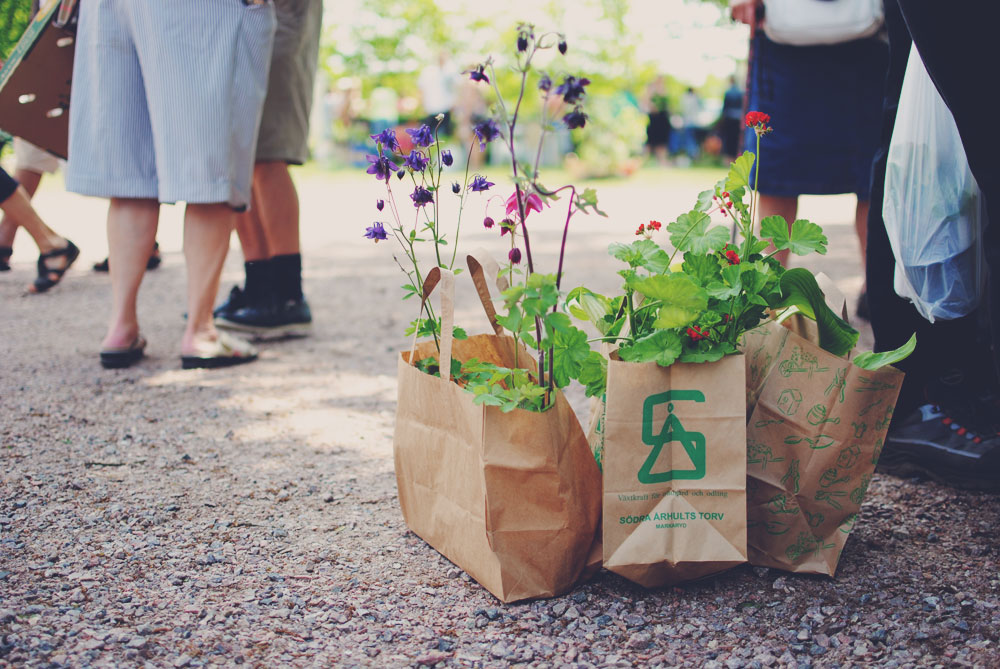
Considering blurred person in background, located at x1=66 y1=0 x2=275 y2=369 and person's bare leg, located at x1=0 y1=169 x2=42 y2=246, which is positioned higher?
blurred person in background, located at x1=66 y1=0 x2=275 y2=369

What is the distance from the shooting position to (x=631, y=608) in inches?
58.1

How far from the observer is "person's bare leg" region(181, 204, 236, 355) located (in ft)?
8.95

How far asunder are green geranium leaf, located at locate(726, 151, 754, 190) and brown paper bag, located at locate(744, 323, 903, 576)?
254mm

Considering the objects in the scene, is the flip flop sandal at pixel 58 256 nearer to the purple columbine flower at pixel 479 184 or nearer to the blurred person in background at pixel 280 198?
the blurred person in background at pixel 280 198

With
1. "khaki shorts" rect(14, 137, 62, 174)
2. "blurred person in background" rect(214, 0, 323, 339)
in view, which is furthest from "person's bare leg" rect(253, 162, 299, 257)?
"khaki shorts" rect(14, 137, 62, 174)

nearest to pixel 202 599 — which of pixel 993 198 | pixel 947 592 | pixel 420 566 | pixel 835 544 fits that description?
pixel 420 566

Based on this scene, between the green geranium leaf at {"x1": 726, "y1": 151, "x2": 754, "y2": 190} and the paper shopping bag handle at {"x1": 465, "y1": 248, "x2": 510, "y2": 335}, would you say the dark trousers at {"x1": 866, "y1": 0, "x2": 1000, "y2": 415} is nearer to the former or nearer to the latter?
the green geranium leaf at {"x1": 726, "y1": 151, "x2": 754, "y2": 190}

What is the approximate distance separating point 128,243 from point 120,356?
1.24 feet

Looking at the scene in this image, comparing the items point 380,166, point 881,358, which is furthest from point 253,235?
→ point 881,358

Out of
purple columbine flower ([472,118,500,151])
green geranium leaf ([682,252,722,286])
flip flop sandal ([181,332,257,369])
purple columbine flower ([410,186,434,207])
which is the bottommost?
flip flop sandal ([181,332,257,369])

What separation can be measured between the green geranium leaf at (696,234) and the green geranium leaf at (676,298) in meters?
0.10

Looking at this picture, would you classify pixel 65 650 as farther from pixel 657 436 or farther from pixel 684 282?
pixel 684 282

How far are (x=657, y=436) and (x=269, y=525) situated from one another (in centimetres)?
86

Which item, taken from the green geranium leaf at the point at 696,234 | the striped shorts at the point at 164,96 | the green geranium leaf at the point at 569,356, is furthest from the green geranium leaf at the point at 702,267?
the striped shorts at the point at 164,96
